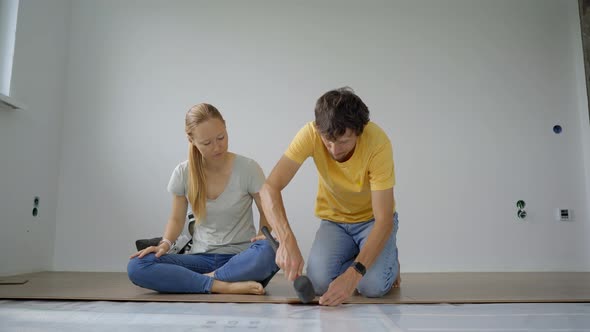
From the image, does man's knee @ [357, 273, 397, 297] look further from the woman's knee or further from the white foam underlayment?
the woman's knee

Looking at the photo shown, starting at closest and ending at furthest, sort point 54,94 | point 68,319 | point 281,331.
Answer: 1. point 281,331
2. point 68,319
3. point 54,94

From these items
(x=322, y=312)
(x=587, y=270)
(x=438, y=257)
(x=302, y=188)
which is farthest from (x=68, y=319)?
(x=587, y=270)

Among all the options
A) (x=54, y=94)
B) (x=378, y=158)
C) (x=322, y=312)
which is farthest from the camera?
(x=54, y=94)

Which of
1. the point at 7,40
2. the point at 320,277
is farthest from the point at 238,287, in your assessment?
the point at 7,40

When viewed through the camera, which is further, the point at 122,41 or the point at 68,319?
the point at 122,41

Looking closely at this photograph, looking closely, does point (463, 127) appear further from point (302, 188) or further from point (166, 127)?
point (166, 127)

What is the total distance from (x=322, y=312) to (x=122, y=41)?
2787mm

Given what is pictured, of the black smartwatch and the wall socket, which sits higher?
the wall socket

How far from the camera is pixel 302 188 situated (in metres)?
3.23

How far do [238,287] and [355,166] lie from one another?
0.65 metres

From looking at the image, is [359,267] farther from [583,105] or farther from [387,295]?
[583,105]

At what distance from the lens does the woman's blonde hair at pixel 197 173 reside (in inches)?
74.0

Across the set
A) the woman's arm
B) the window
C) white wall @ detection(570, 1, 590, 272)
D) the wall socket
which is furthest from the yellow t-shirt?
white wall @ detection(570, 1, 590, 272)

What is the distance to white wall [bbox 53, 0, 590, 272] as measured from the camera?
3.20m
